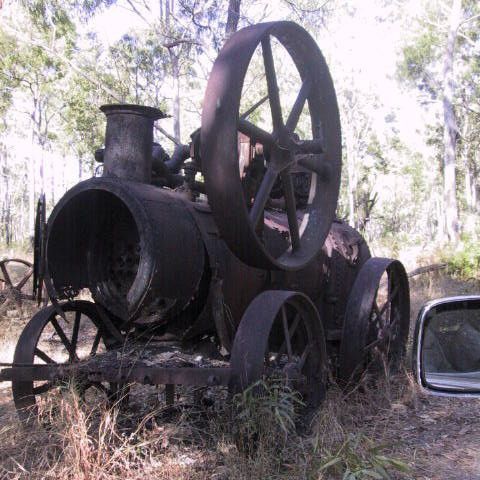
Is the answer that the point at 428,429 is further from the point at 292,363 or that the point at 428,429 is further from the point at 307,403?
the point at 292,363

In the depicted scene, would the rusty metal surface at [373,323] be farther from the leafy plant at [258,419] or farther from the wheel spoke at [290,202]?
the leafy plant at [258,419]

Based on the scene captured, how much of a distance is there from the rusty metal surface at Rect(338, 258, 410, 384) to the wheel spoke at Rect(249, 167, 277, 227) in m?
1.59

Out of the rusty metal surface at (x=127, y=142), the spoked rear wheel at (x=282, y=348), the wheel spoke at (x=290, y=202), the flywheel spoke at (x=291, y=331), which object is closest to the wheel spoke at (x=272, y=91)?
the wheel spoke at (x=290, y=202)

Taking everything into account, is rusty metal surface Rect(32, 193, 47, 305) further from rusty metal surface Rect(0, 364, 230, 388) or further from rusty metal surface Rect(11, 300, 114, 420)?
rusty metal surface Rect(0, 364, 230, 388)

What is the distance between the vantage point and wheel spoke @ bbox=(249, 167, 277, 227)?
396cm

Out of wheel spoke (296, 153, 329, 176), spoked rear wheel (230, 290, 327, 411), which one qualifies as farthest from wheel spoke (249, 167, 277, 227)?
spoked rear wheel (230, 290, 327, 411)

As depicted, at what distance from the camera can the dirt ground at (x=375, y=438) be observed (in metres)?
3.24

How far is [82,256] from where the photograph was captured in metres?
4.31

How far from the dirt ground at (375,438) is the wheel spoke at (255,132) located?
1834 millimetres

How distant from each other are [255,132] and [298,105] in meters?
0.66

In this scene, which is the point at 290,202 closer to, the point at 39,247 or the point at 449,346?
the point at 449,346

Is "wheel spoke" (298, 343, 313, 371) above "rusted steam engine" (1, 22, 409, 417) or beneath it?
beneath

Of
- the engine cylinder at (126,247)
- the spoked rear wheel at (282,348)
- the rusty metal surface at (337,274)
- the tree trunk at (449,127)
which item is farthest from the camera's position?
the tree trunk at (449,127)

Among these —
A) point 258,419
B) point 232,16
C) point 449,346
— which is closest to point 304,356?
point 258,419
